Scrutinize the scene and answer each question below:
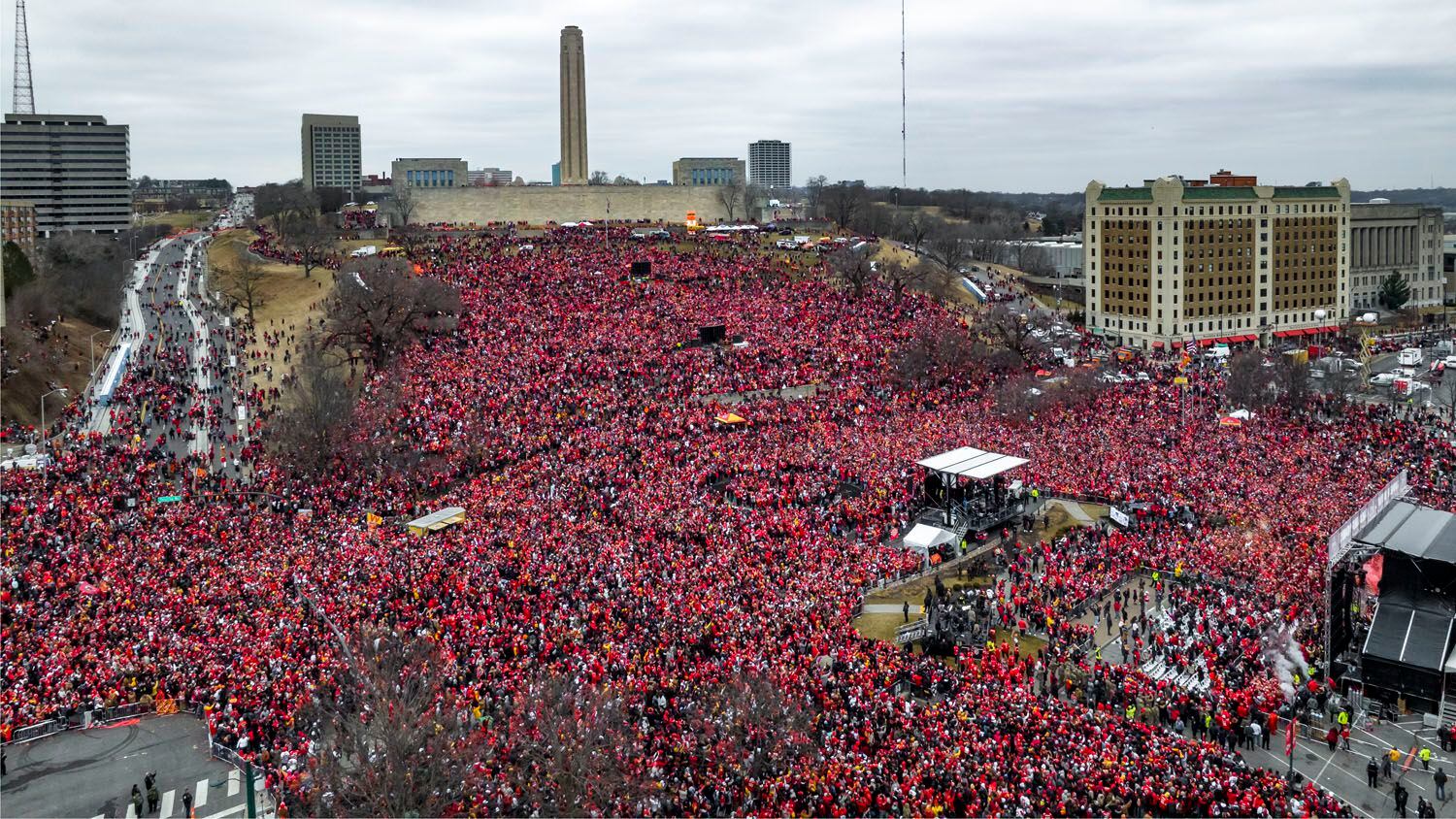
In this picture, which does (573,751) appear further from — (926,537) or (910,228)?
(910,228)

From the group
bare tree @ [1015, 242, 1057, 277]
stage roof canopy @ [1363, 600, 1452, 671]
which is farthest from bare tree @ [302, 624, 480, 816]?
bare tree @ [1015, 242, 1057, 277]

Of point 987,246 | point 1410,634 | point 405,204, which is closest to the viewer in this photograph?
point 1410,634

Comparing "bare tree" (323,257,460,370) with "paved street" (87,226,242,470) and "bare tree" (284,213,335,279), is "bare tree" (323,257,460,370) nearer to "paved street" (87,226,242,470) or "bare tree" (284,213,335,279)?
Result: "paved street" (87,226,242,470)

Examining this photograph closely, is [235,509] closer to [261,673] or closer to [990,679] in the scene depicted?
[261,673]

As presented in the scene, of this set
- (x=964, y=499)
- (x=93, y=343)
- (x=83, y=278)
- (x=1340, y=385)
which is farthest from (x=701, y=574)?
(x=83, y=278)

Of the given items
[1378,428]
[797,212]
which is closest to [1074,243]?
[797,212]

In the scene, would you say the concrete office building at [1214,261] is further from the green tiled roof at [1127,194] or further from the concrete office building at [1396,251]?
the concrete office building at [1396,251]
